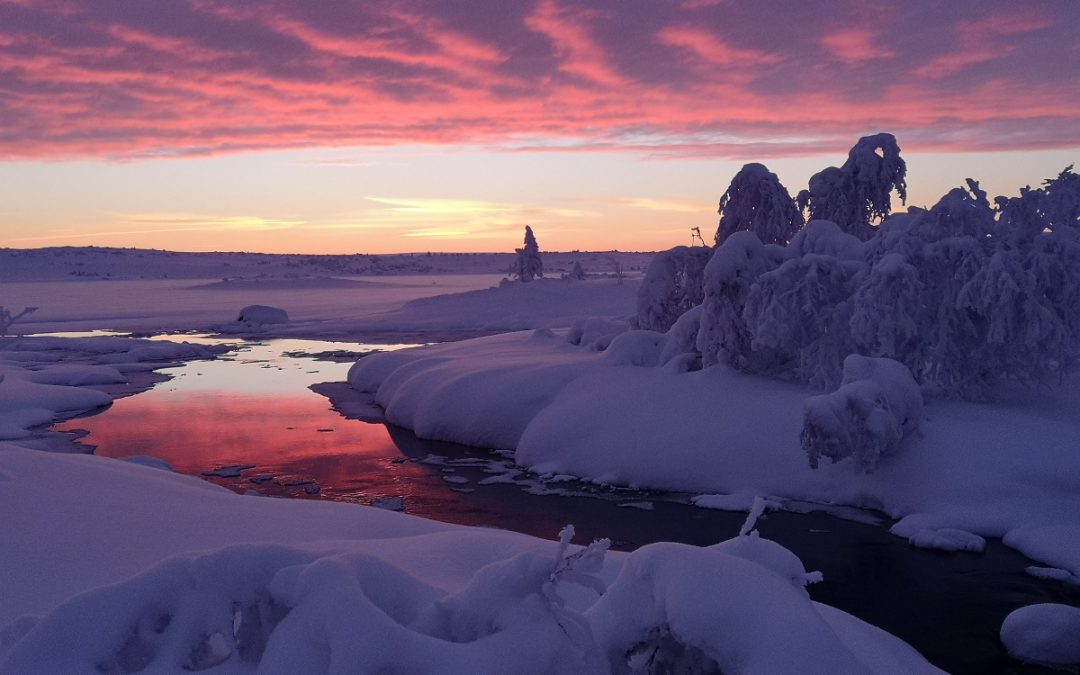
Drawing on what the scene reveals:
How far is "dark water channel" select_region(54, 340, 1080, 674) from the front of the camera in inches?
336

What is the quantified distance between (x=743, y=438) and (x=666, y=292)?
8912 millimetres

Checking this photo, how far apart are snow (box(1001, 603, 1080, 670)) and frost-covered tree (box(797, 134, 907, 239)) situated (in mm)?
14037

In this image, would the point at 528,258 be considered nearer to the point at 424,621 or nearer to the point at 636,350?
the point at 636,350

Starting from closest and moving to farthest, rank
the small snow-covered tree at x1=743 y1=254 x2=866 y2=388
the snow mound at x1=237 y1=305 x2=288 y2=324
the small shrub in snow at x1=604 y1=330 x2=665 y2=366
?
the small snow-covered tree at x1=743 y1=254 x2=866 y2=388 → the small shrub in snow at x1=604 y1=330 x2=665 y2=366 → the snow mound at x1=237 y1=305 x2=288 y2=324

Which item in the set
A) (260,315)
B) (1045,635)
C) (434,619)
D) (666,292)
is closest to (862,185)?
(666,292)

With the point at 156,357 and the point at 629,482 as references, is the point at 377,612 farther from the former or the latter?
the point at 156,357

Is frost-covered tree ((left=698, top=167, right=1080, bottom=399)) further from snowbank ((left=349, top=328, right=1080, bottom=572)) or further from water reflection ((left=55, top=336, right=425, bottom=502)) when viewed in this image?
water reflection ((left=55, top=336, right=425, bottom=502))

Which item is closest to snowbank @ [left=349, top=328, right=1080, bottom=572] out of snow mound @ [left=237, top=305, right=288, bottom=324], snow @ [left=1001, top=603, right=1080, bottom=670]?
snow @ [left=1001, top=603, right=1080, bottom=670]

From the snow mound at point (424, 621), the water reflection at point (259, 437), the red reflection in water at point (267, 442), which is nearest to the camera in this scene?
the snow mound at point (424, 621)

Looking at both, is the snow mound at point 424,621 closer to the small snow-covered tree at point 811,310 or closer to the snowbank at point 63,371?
the small snow-covered tree at point 811,310

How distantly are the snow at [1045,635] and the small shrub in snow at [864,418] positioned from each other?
4.04 metres

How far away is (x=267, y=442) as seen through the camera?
1627cm

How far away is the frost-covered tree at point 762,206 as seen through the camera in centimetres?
2028

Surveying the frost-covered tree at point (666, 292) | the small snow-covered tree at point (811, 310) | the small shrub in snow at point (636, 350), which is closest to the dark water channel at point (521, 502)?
the small snow-covered tree at point (811, 310)
